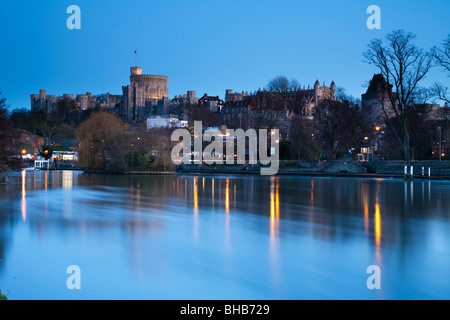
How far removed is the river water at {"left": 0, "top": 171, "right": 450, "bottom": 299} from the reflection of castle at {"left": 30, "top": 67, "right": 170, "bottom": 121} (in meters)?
132

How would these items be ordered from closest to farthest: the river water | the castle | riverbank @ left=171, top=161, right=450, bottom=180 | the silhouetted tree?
the river water < riverbank @ left=171, top=161, right=450, bottom=180 < the silhouetted tree < the castle

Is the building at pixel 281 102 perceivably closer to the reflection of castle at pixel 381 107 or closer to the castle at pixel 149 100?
the castle at pixel 149 100

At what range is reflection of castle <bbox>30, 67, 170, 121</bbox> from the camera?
494 feet

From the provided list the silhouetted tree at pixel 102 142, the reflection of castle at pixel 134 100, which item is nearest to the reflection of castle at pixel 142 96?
the reflection of castle at pixel 134 100

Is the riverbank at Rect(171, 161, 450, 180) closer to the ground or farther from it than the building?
closer to the ground

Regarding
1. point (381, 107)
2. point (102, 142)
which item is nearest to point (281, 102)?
point (381, 107)

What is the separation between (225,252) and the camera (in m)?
8.81

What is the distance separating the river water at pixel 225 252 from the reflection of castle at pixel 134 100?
132 m

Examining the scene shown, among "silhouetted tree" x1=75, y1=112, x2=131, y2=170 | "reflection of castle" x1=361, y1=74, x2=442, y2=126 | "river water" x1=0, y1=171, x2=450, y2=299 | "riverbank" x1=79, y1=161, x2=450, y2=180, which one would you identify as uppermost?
"reflection of castle" x1=361, y1=74, x2=442, y2=126

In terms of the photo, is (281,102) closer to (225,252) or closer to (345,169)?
(345,169)

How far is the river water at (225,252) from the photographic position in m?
6.42

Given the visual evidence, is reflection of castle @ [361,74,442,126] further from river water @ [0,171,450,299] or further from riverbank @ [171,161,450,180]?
river water @ [0,171,450,299]

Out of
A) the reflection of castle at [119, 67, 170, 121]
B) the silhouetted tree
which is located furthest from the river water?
the reflection of castle at [119, 67, 170, 121]

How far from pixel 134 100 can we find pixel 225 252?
15148 centimetres
